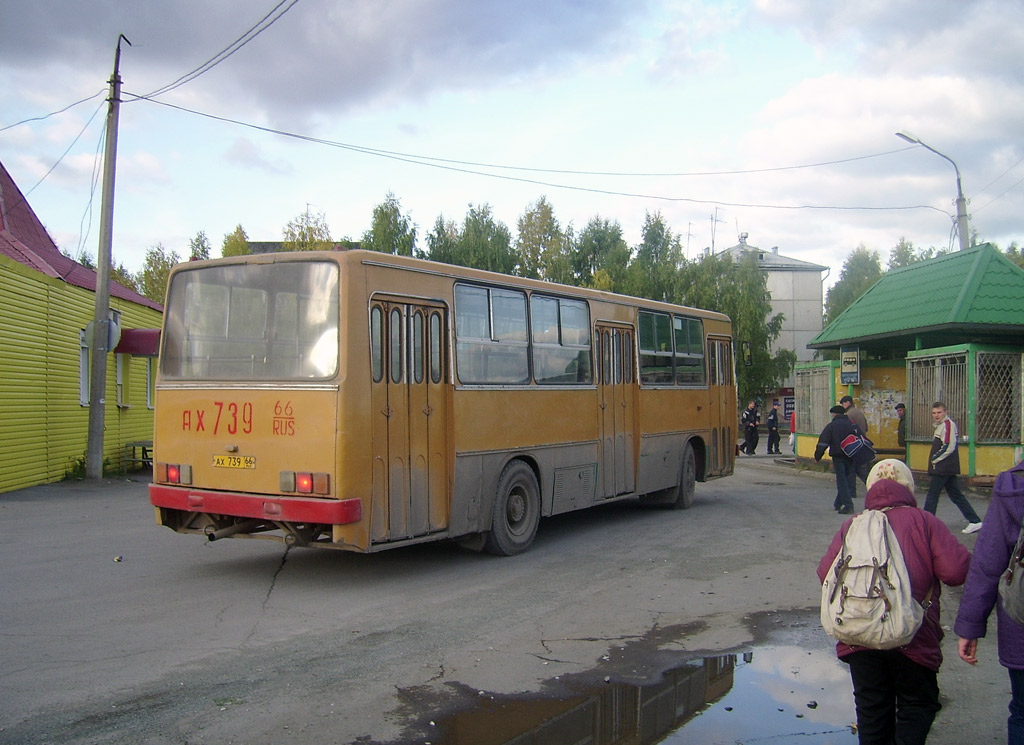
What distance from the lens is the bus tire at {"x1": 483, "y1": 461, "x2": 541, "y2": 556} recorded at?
33.9 feet

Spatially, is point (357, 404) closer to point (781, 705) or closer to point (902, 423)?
point (781, 705)

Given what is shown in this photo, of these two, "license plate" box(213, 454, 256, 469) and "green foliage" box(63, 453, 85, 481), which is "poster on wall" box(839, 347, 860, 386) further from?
"green foliage" box(63, 453, 85, 481)

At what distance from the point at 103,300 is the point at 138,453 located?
5357mm

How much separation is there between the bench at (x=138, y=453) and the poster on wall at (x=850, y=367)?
53.4ft

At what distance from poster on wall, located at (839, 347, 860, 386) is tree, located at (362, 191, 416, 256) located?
105ft

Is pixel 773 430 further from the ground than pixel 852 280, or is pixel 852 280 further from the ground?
pixel 852 280

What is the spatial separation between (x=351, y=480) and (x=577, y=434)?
4.33m

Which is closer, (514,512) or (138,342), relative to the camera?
(514,512)

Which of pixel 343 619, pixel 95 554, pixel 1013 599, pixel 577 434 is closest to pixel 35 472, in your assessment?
pixel 95 554

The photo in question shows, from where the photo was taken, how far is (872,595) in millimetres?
4047

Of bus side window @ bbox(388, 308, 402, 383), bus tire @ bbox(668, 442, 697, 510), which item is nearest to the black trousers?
bus side window @ bbox(388, 308, 402, 383)

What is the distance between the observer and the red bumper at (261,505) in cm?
813

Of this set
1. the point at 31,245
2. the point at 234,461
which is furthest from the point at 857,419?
the point at 31,245

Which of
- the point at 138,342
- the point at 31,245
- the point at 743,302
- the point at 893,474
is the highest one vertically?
the point at 743,302
